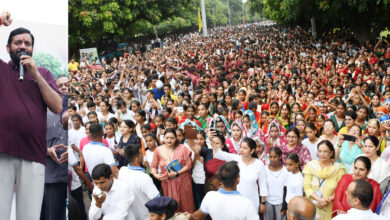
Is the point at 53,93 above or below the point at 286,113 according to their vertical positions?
above

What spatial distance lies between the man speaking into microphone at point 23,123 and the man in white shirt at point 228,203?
1200mm

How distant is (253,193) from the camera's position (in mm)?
3547

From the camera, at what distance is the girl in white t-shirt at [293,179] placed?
11.7ft

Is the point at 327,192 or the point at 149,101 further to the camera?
A: the point at 149,101

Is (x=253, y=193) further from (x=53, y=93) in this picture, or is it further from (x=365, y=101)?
(x=365, y=101)

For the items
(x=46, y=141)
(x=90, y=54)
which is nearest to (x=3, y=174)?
(x=46, y=141)

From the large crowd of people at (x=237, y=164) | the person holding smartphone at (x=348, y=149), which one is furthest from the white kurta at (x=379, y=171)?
the person holding smartphone at (x=348, y=149)

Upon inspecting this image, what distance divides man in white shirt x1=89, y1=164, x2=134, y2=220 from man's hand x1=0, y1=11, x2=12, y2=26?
1319mm

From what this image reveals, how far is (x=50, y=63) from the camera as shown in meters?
1.98

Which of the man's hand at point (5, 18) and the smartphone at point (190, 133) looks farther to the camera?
the smartphone at point (190, 133)

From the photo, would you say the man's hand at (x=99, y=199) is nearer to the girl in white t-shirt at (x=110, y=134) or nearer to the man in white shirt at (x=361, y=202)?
the man in white shirt at (x=361, y=202)

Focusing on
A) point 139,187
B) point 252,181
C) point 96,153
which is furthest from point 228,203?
point 96,153

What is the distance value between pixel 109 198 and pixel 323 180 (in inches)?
77.2

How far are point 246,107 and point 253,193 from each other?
9.89ft
